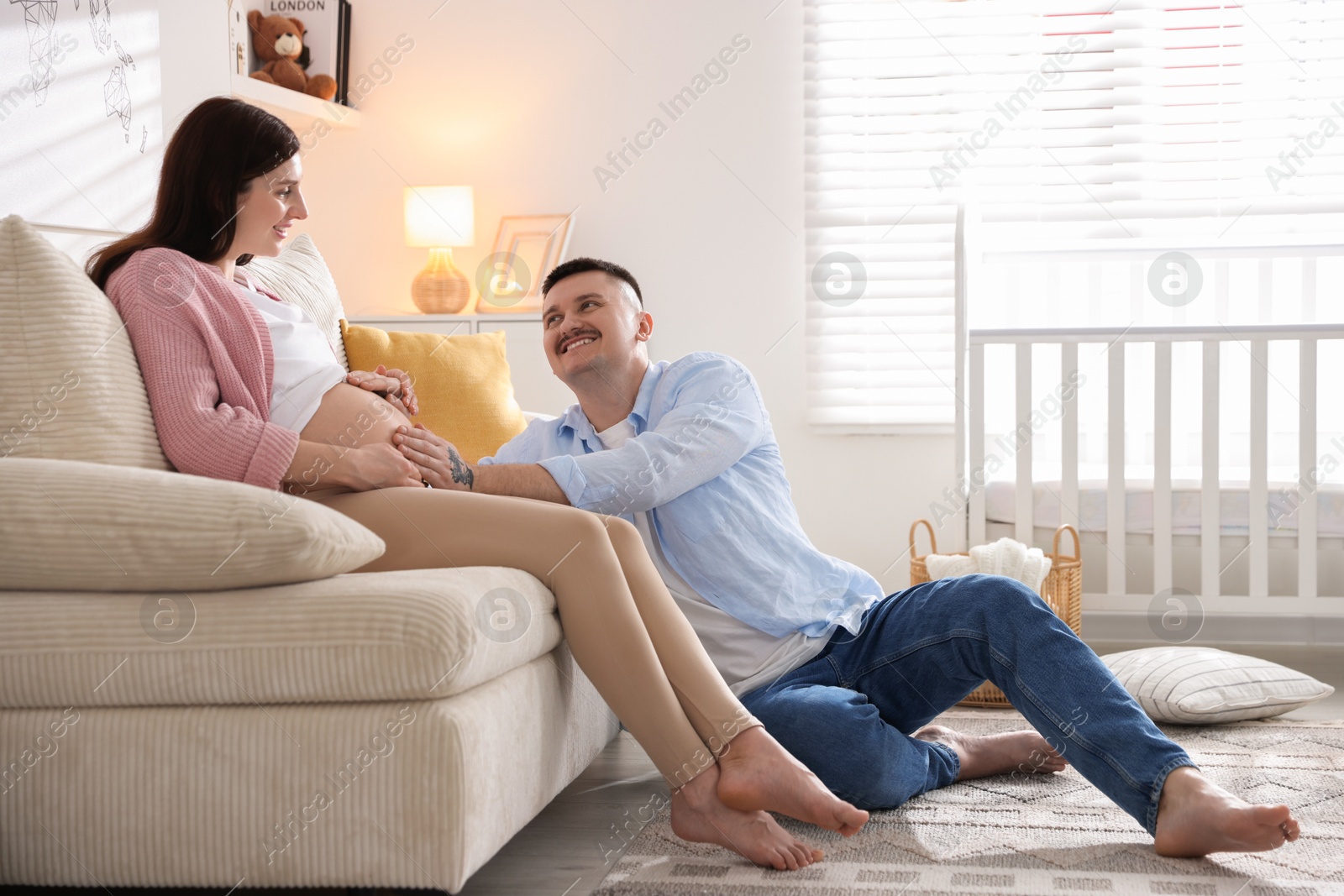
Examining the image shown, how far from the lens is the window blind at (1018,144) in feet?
10.5

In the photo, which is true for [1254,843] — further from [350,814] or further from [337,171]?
[337,171]

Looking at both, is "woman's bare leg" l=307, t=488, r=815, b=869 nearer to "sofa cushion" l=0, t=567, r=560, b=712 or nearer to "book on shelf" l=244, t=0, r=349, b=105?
"sofa cushion" l=0, t=567, r=560, b=712

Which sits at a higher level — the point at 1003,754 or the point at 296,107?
the point at 296,107

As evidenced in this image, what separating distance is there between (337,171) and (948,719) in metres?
2.62

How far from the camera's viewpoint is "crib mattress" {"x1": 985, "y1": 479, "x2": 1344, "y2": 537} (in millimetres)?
2520

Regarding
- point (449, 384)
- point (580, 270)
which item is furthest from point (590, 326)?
point (449, 384)

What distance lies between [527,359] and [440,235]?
521mm

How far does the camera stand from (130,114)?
223 cm

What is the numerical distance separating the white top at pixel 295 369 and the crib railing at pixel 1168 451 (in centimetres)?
153

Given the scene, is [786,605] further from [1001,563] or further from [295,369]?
[1001,563]

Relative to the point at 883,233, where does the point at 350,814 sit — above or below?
below

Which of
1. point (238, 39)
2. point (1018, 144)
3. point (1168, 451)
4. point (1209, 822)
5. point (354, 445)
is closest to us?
point (1209, 822)

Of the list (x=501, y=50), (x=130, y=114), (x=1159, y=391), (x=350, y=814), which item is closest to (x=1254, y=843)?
(x=350, y=814)

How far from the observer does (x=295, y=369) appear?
1490mm
